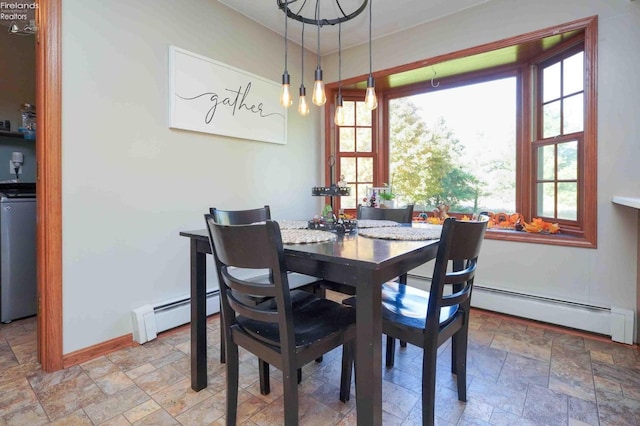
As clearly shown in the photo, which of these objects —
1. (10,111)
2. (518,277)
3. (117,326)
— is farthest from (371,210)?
(10,111)

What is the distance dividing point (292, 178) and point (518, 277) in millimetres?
2172

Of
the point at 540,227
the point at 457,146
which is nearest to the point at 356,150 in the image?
the point at 457,146

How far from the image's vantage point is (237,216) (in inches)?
77.5

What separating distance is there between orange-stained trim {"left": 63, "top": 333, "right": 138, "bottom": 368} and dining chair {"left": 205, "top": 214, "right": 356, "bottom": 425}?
3.84 feet

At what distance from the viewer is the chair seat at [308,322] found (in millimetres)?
1200

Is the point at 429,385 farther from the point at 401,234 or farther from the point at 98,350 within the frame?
the point at 98,350

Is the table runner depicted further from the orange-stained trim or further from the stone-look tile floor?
the orange-stained trim

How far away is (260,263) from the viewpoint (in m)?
1.10

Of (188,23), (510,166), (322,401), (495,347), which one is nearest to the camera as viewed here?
(322,401)

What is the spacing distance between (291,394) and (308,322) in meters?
0.27

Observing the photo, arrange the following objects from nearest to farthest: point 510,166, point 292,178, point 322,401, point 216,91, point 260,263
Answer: point 260,263
point 322,401
point 216,91
point 510,166
point 292,178

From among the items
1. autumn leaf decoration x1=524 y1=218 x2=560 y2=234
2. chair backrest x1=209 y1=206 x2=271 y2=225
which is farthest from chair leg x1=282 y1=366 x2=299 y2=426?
autumn leaf decoration x1=524 y1=218 x2=560 y2=234

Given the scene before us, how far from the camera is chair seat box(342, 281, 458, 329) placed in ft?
4.44

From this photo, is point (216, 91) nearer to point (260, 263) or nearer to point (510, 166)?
point (260, 263)
